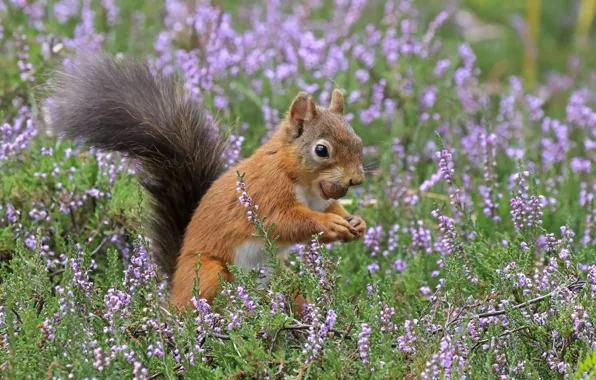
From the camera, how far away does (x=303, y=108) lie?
3322 mm

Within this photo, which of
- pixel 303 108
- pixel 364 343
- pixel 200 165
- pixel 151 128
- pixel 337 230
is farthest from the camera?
pixel 200 165

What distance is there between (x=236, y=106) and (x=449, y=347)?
2771 millimetres

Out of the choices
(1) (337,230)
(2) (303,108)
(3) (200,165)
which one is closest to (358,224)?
(1) (337,230)

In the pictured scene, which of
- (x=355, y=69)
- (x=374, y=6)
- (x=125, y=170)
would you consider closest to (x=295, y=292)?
(x=125, y=170)

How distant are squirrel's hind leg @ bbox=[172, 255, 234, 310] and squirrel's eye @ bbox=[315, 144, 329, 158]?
0.53 metres

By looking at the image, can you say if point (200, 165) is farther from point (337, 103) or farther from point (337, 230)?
point (337, 230)

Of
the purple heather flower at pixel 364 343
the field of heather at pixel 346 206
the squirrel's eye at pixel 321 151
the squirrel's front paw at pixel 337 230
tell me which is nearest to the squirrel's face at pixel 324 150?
the squirrel's eye at pixel 321 151

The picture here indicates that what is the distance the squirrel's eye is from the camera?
10.6ft

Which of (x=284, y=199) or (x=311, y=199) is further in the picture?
(x=311, y=199)

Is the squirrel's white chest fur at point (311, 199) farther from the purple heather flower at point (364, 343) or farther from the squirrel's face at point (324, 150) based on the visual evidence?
the purple heather flower at point (364, 343)

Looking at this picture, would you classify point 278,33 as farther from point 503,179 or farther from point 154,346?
point 154,346

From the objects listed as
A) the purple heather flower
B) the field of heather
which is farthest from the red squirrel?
the purple heather flower

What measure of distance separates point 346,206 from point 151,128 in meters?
1.17

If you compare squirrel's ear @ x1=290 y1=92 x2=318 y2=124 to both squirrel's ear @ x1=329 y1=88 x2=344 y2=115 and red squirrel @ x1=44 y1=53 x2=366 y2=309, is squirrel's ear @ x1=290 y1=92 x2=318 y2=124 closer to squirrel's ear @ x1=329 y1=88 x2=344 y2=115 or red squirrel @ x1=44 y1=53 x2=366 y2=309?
red squirrel @ x1=44 y1=53 x2=366 y2=309
